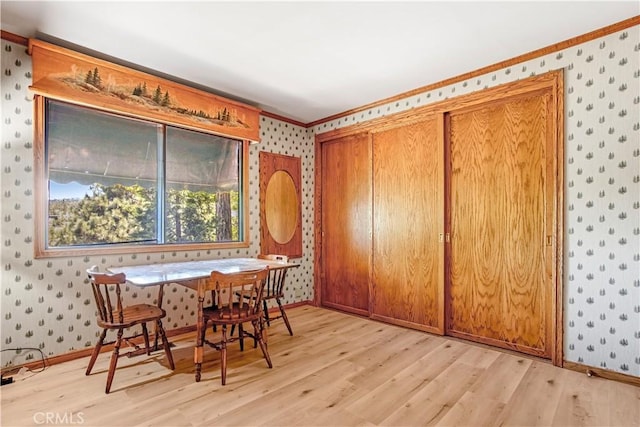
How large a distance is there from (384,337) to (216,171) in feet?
8.47

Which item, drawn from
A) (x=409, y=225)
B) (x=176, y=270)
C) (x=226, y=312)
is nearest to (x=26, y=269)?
(x=176, y=270)

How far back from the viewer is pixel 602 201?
2.44 meters

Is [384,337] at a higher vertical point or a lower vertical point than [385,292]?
lower

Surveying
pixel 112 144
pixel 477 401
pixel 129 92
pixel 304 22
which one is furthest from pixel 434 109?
pixel 112 144

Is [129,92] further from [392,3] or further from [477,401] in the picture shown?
[477,401]

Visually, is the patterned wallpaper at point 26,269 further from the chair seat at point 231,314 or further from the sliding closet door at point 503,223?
the sliding closet door at point 503,223

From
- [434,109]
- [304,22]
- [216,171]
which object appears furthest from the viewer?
[216,171]

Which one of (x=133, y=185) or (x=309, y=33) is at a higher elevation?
(x=309, y=33)

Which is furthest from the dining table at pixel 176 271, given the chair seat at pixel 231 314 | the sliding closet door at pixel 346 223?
the sliding closet door at pixel 346 223

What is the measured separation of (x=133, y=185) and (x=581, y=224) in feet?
12.7

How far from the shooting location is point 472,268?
3.20m

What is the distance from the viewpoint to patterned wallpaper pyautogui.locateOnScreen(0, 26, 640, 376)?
235cm

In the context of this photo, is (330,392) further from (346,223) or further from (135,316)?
(346,223)

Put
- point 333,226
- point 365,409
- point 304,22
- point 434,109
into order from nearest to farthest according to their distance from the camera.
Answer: point 365,409 → point 304,22 → point 434,109 → point 333,226
